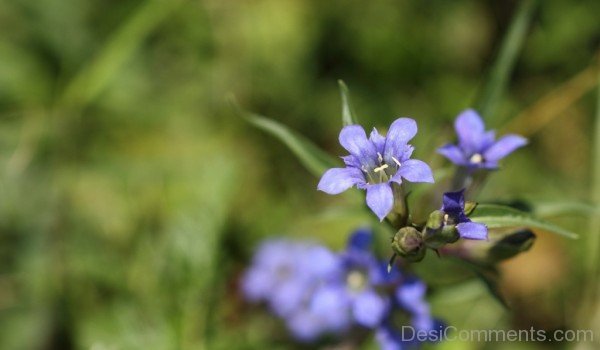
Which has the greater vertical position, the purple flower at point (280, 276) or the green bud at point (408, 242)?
the purple flower at point (280, 276)

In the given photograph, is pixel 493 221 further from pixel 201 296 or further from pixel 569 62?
pixel 569 62

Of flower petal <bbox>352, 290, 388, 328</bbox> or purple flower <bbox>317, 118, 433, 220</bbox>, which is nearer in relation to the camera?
purple flower <bbox>317, 118, 433, 220</bbox>

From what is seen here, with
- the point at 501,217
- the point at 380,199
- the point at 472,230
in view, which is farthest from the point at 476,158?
the point at 380,199

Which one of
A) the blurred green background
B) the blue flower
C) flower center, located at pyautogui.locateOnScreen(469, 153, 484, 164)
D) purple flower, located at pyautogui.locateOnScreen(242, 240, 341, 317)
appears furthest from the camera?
the blurred green background

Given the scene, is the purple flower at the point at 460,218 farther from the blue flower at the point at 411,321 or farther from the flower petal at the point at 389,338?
the flower petal at the point at 389,338

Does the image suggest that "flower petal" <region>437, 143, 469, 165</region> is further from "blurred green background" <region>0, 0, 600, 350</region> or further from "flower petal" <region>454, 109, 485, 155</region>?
"blurred green background" <region>0, 0, 600, 350</region>

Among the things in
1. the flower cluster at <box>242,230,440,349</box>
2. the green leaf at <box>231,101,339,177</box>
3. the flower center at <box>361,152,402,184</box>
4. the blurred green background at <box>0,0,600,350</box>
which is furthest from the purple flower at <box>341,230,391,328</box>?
the blurred green background at <box>0,0,600,350</box>

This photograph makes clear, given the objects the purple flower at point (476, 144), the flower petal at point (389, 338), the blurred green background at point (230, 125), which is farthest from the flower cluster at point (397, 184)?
the blurred green background at point (230, 125)
